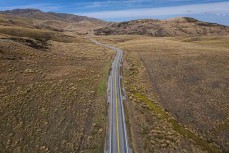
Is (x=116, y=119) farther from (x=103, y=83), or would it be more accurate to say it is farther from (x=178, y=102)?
(x=103, y=83)

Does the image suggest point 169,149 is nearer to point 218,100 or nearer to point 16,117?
point 218,100

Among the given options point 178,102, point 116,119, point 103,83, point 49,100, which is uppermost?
point 103,83

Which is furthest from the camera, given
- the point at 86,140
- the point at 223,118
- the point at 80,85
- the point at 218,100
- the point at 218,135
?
the point at 80,85

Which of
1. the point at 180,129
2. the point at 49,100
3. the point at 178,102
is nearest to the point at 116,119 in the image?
the point at 180,129

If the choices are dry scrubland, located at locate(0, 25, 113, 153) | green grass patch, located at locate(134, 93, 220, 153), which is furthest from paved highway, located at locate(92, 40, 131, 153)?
green grass patch, located at locate(134, 93, 220, 153)

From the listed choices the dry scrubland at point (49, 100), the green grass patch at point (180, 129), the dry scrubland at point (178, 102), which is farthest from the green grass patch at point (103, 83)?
the green grass patch at point (180, 129)

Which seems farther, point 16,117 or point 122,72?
point 122,72

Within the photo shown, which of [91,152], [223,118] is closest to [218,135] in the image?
[223,118]

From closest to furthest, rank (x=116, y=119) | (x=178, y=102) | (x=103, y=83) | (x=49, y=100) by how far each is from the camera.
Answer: (x=116, y=119), (x=49, y=100), (x=178, y=102), (x=103, y=83)
